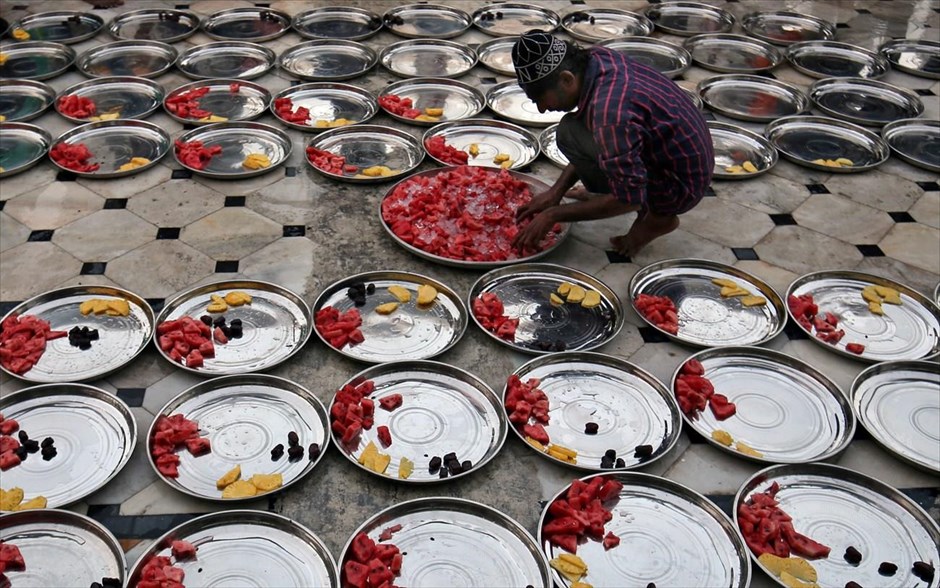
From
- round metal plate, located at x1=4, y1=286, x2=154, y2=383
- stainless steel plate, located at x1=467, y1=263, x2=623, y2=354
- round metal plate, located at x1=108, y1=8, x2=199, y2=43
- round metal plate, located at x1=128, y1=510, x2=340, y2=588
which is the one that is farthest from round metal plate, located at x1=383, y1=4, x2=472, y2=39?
round metal plate, located at x1=128, y1=510, x2=340, y2=588

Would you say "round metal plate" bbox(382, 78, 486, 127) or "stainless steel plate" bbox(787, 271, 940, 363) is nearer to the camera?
"stainless steel plate" bbox(787, 271, 940, 363)

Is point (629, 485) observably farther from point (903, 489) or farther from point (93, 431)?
point (93, 431)

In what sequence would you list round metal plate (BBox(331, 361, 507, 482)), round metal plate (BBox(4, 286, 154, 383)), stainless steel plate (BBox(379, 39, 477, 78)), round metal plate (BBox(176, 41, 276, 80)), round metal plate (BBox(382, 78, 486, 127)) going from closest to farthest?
round metal plate (BBox(331, 361, 507, 482)), round metal plate (BBox(4, 286, 154, 383)), round metal plate (BBox(382, 78, 486, 127)), round metal plate (BBox(176, 41, 276, 80)), stainless steel plate (BBox(379, 39, 477, 78))

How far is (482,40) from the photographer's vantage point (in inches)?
265

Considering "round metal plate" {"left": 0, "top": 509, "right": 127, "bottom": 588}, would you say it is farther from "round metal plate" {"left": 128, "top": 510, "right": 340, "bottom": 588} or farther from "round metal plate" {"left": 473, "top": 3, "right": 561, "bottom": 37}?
"round metal plate" {"left": 473, "top": 3, "right": 561, "bottom": 37}

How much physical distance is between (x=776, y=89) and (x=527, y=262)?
3140 millimetres

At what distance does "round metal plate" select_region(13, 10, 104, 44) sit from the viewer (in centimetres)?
636

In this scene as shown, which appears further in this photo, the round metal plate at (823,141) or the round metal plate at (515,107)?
the round metal plate at (515,107)

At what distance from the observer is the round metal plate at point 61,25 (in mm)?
6355

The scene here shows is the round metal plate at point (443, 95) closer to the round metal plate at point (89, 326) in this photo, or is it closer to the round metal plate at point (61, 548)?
the round metal plate at point (89, 326)

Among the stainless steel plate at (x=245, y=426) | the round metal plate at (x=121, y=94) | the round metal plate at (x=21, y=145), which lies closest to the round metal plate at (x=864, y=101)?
the stainless steel plate at (x=245, y=426)

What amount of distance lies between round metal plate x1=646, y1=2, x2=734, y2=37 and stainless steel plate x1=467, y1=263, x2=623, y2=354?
3.69 m

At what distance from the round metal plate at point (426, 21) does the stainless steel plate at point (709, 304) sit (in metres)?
3.30

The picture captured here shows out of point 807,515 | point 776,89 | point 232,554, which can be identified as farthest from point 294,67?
point 807,515
